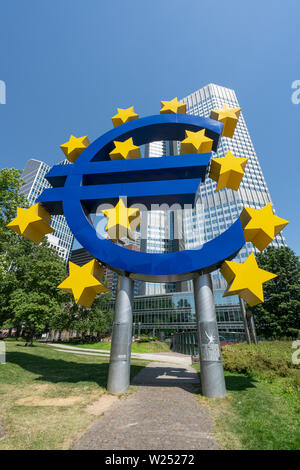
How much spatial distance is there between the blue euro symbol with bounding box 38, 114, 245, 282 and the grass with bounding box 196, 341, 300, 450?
175 inches

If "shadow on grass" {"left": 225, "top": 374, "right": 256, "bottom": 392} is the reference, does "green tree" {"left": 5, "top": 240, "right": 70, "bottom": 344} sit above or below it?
above

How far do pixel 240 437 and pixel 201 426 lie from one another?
893 mm

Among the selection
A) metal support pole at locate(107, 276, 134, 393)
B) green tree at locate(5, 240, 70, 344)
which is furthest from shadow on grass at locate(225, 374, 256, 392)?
green tree at locate(5, 240, 70, 344)

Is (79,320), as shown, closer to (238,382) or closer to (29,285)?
(29,285)

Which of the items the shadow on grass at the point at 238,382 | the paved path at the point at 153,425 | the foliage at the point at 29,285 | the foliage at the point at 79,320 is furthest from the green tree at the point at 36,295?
the shadow on grass at the point at 238,382

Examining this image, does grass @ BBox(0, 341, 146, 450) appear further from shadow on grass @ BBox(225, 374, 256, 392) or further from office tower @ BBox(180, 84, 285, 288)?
office tower @ BBox(180, 84, 285, 288)

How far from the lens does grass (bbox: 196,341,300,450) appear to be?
459 centimetres

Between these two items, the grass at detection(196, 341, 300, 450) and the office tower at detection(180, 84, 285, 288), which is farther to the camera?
the office tower at detection(180, 84, 285, 288)

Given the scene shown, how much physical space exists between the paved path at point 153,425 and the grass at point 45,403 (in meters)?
0.58

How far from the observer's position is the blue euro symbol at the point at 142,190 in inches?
348

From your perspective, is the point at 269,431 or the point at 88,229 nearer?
the point at 269,431

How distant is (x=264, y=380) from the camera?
9.34m
